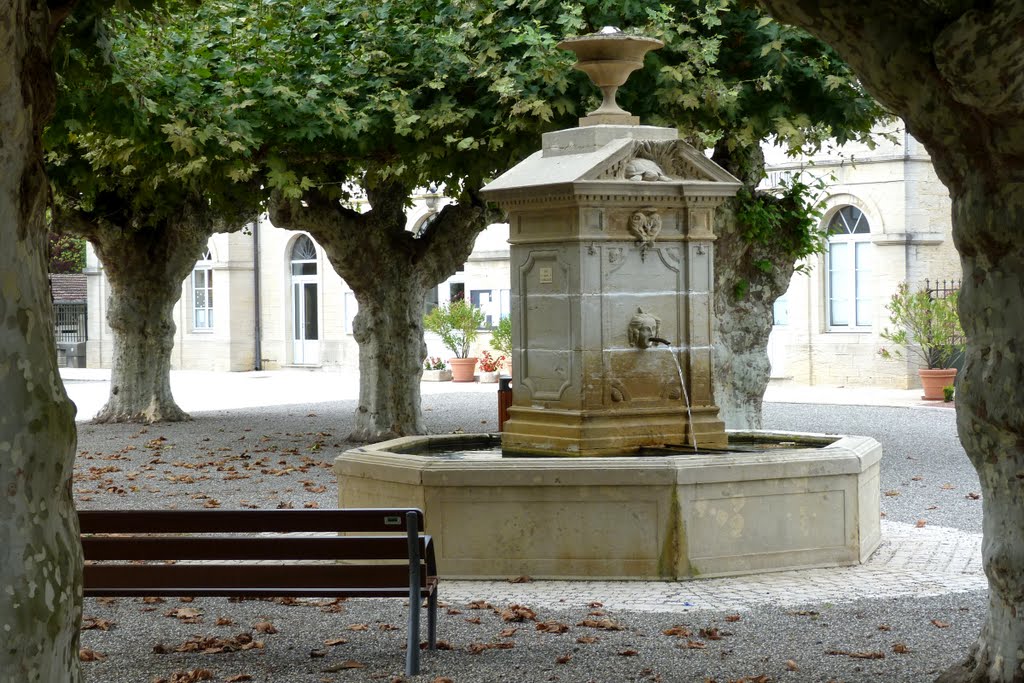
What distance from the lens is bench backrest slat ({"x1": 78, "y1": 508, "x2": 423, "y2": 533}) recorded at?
20.9 feet

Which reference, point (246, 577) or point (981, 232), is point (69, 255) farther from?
point (981, 232)

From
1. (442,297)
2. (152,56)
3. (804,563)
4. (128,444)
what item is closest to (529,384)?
(804,563)

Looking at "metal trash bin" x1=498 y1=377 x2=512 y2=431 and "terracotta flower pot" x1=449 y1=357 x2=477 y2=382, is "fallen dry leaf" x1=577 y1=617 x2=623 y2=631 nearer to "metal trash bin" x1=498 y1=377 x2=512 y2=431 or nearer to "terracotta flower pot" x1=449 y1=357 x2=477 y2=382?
"metal trash bin" x1=498 y1=377 x2=512 y2=431

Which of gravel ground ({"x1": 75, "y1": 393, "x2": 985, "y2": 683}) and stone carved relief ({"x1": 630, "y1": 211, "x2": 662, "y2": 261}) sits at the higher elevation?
stone carved relief ({"x1": 630, "y1": 211, "x2": 662, "y2": 261})

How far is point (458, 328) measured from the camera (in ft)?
101

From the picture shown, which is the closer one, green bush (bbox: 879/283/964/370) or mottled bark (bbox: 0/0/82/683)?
mottled bark (bbox: 0/0/82/683)

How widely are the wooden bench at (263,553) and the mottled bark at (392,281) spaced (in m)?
10.6

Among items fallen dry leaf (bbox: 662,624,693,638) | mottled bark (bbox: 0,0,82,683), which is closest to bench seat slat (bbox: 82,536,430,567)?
fallen dry leaf (bbox: 662,624,693,638)

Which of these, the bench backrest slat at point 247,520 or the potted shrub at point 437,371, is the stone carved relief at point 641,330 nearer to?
the bench backrest slat at point 247,520

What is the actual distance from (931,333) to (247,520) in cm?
1941

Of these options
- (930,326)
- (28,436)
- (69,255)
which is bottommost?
(28,436)

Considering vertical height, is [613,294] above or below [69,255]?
below

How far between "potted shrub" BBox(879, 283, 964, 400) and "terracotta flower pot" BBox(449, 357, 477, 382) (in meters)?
9.51

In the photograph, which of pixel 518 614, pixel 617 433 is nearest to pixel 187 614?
pixel 518 614
